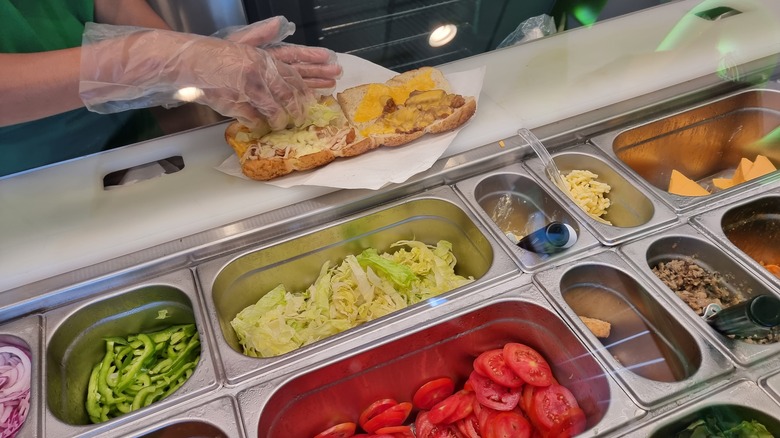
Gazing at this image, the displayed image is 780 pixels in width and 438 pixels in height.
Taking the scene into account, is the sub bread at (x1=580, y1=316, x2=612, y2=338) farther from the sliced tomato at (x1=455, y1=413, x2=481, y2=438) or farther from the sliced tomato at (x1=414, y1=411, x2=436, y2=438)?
the sliced tomato at (x1=414, y1=411, x2=436, y2=438)

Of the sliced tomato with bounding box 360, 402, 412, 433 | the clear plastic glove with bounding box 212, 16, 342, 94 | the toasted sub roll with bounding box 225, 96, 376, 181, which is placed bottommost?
the sliced tomato with bounding box 360, 402, 412, 433

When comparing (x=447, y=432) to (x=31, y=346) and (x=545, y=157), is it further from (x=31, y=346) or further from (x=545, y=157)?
(x=31, y=346)

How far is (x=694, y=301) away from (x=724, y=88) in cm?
116

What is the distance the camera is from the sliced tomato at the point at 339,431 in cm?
155

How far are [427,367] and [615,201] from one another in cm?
98

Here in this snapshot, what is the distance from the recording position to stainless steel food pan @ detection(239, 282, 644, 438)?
55.6 inches

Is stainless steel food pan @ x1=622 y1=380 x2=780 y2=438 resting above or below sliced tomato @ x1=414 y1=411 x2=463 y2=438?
below

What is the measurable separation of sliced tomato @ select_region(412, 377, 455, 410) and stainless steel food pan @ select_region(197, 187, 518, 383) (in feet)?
0.88

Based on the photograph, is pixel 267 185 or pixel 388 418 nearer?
pixel 388 418

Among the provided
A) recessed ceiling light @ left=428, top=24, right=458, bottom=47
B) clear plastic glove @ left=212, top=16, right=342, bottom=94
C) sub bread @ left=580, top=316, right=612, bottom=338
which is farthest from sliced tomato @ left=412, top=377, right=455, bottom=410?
recessed ceiling light @ left=428, top=24, right=458, bottom=47

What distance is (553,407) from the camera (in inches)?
58.4

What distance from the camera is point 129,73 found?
1612 millimetres

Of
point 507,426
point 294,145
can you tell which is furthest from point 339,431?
point 294,145

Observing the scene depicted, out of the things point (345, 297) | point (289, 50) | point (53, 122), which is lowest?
point (345, 297)
